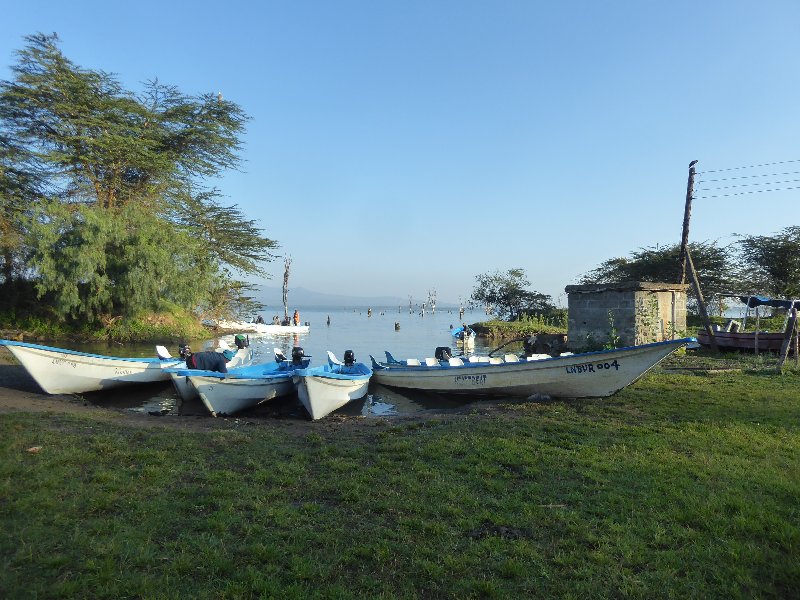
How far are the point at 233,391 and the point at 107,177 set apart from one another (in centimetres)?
2511

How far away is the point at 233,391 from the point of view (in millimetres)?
10719

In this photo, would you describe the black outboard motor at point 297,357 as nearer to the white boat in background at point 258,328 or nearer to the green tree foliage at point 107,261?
the green tree foliage at point 107,261

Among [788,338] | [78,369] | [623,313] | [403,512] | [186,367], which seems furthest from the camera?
[623,313]

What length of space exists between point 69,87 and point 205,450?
2804 centimetres

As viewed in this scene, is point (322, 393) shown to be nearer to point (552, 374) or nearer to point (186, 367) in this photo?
point (186, 367)

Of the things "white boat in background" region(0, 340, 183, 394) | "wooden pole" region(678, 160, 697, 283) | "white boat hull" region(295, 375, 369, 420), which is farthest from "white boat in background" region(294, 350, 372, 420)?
"wooden pole" region(678, 160, 697, 283)

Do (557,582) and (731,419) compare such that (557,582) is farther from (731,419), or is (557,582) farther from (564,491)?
(731,419)

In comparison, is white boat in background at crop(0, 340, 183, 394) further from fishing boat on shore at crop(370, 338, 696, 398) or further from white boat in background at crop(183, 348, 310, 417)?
fishing boat on shore at crop(370, 338, 696, 398)

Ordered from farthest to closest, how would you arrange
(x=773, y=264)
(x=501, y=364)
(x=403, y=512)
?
(x=773, y=264), (x=501, y=364), (x=403, y=512)

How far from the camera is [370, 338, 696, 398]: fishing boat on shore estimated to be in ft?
32.1

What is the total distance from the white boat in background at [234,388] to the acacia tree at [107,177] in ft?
56.6

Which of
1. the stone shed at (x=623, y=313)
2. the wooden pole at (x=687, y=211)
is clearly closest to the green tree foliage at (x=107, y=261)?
the stone shed at (x=623, y=313)

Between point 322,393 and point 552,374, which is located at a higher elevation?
point 552,374

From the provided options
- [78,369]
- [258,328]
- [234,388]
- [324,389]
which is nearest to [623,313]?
[324,389]
